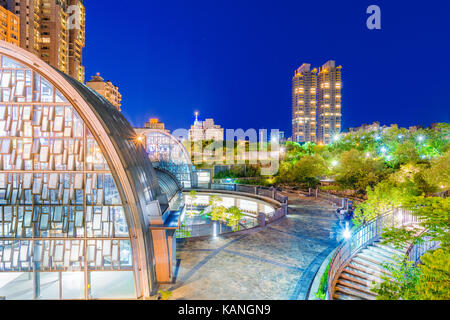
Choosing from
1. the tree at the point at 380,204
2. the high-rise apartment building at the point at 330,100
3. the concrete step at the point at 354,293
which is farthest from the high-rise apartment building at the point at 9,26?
the high-rise apartment building at the point at 330,100

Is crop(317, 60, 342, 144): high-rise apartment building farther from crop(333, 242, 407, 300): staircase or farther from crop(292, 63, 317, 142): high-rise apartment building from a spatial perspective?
crop(333, 242, 407, 300): staircase

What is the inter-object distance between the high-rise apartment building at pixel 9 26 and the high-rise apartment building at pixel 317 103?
149 m

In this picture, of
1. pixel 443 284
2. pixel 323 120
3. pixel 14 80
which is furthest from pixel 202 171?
pixel 323 120

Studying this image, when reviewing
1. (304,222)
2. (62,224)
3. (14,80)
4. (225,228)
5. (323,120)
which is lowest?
(225,228)

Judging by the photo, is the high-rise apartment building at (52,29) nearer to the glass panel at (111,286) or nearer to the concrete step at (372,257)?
the glass panel at (111,286)

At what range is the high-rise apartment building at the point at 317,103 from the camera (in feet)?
551

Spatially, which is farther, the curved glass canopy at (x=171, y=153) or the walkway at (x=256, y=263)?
the curved glass canopy at (x=171, y=153)

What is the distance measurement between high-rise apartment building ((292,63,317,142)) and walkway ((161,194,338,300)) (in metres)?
162

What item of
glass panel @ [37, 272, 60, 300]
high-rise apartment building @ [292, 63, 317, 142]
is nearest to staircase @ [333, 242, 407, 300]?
glass panel @ [37, 272, 60, 300]

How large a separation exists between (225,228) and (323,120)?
534 ft

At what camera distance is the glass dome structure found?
9859mm
